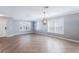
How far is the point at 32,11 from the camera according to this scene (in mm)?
2266

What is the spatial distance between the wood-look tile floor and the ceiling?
20.3 inches

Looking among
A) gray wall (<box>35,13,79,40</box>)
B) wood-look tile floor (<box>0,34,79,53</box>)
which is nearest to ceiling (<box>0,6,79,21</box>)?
gray wall (<box>35,13,79,40</box>)

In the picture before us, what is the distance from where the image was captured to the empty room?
2.16m

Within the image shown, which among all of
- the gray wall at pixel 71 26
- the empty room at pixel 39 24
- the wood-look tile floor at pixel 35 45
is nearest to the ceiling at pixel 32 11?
the empty room at pixel 39 24

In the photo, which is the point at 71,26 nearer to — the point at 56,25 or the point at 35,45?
the point at 56,25

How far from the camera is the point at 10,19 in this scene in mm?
2240

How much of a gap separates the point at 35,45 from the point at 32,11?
2.61 ft

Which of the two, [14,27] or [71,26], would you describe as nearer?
[71,26]

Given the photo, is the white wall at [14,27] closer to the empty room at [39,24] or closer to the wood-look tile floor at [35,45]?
the empty room at [39,24]

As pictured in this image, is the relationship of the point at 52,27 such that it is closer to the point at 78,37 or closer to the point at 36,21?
the point at 36,21

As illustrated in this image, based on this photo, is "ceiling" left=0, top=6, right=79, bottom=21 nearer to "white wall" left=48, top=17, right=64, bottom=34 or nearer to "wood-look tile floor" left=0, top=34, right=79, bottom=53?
"white wall" left=48, top=17, right=64, bottom=34

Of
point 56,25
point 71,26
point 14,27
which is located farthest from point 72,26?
point 14,27
